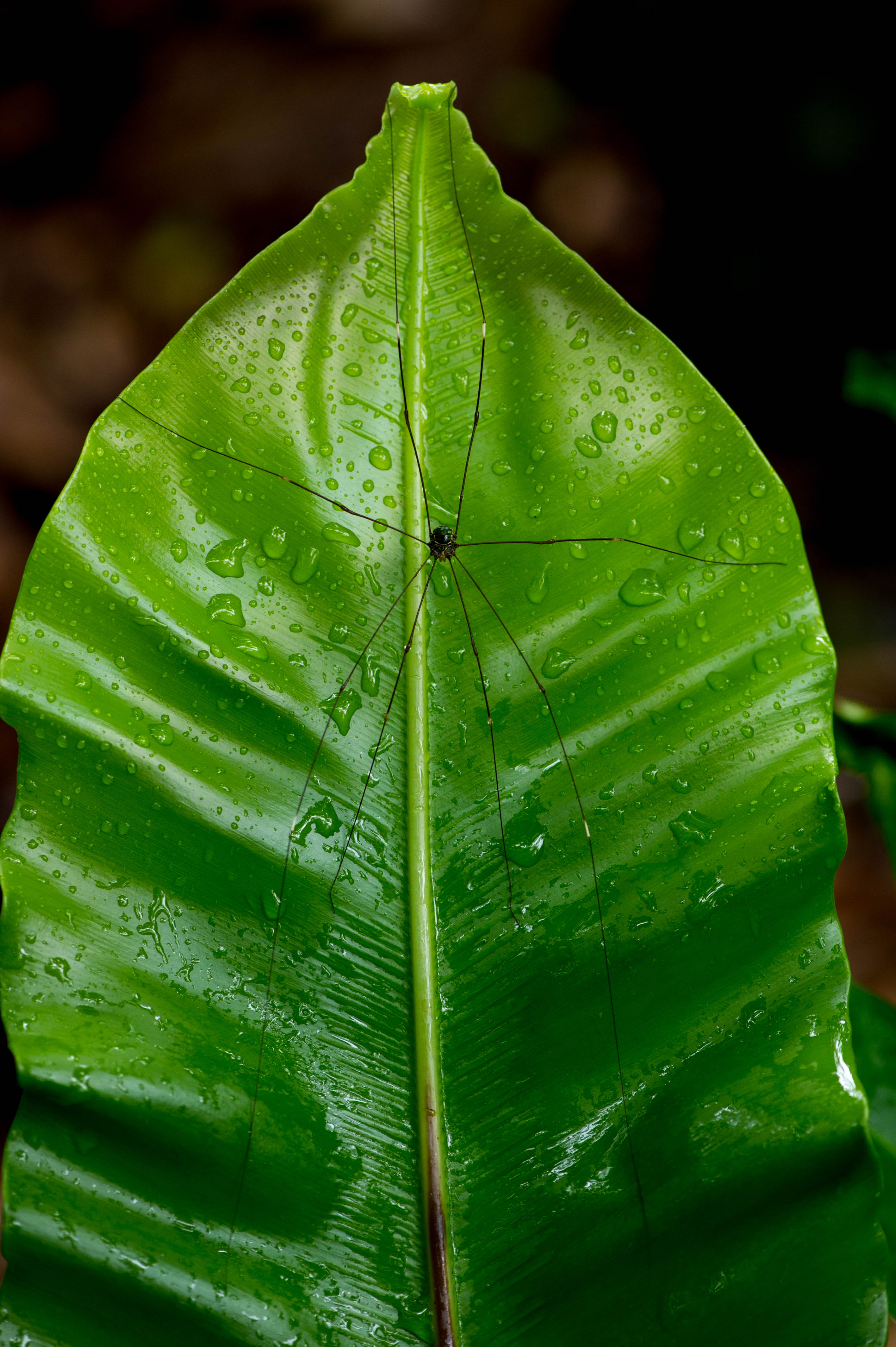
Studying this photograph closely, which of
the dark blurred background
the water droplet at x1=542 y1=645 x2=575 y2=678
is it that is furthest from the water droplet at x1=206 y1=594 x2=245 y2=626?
the dark blurred background

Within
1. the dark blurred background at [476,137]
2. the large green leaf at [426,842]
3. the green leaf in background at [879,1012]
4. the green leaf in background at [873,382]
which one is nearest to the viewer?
the large green leaf at [426,842]

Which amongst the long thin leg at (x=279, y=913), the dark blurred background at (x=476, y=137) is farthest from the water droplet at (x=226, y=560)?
the dark blurred background at (x=476, y=137)

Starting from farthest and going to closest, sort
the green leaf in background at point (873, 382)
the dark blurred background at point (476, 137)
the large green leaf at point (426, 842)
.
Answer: the dark blurred background at point (476, 137), the green leaf in background at point (873, 382), the large green leaf at point (426, 842)

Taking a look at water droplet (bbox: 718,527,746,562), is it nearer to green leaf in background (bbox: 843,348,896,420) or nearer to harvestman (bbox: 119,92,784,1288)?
harvestman (bbox: 119,92,784,1288)

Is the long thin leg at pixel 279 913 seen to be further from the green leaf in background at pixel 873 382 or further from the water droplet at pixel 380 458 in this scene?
the green leaf in background at pixel 873 382

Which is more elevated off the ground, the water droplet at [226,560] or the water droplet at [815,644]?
the water droplet at [815,644]

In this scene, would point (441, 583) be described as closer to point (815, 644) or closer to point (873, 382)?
point (815, 644)

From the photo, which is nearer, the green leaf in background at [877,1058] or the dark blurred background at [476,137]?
the green leaf in background at [877,1058]

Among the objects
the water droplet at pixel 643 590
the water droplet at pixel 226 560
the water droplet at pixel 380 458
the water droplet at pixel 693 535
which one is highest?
the water droplet at pixel 693 535
